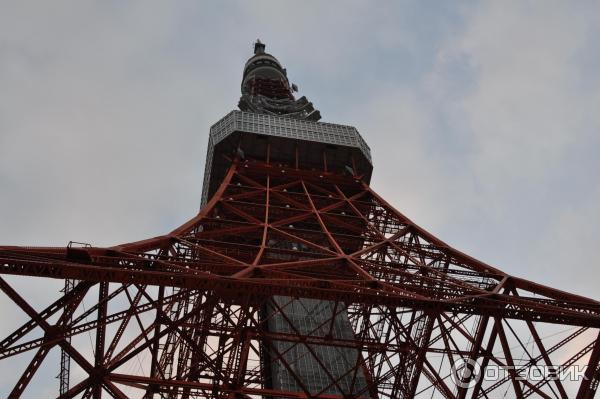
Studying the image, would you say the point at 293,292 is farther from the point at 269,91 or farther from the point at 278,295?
the point at 269,91

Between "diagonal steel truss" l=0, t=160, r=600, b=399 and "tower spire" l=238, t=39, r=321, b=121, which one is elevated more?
"tower spire" l=238, t=39, r=321, b=121

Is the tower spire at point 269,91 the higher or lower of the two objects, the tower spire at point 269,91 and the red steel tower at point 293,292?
the higher

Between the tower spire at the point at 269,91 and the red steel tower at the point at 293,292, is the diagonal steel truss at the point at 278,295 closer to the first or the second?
the red steel tower at the point at 293,292

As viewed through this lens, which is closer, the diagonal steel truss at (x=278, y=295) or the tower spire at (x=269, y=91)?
the diagonal steel truss at (x=278, y=295)

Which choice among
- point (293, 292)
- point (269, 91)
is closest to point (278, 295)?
point (293, 292)

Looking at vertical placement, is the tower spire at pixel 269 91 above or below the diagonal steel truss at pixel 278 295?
above

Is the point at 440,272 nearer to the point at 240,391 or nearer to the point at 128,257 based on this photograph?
the point at 240,391

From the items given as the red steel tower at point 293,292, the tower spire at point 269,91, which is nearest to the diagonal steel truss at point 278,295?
the red steel tower at point 293,292

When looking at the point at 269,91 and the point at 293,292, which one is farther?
the point at 269,91

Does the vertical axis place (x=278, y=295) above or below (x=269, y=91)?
below

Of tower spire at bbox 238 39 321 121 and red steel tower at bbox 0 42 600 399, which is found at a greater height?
tower spire at bbox 238 39 321 121

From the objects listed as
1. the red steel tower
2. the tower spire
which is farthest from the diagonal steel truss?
the tower spire

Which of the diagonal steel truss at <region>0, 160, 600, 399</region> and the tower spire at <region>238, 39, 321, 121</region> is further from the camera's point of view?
the tower spire at <region>238, 39, 321, 121</region>

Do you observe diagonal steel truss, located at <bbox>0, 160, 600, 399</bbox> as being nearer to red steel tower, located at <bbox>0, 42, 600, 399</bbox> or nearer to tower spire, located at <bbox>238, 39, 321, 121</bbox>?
red steel tower, located at <bbox>0, 42, 600, 399</bbox>
